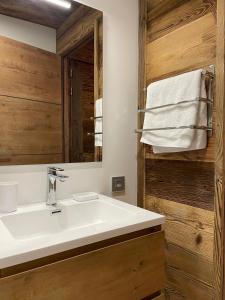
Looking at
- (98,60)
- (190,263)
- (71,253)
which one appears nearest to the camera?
(71,253)

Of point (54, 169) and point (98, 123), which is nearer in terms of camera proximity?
point (54, 169)

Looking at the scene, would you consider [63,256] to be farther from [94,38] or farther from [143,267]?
[94,38]

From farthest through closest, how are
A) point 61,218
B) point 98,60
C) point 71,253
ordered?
1. point 98,60
2. point 61,218
3. point 71,253

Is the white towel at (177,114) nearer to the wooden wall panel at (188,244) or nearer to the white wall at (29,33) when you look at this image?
the wooden wall panel at (188,244)

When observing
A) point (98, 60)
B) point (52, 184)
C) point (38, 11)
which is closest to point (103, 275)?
point (52, 184)

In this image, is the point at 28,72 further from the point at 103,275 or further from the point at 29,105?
the point at 103,275

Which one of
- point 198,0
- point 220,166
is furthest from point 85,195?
point 198,0

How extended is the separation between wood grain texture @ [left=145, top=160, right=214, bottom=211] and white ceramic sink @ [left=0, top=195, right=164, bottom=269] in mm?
291

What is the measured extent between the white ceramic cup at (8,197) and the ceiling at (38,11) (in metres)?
0.75

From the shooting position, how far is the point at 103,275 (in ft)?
2.48

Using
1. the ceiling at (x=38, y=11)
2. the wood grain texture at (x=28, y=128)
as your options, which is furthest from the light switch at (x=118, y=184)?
the ceiling at (x=38, y=11)

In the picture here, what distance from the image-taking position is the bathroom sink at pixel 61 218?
0.93 meters

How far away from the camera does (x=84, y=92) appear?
1.25m

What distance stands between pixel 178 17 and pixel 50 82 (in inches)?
28.6
